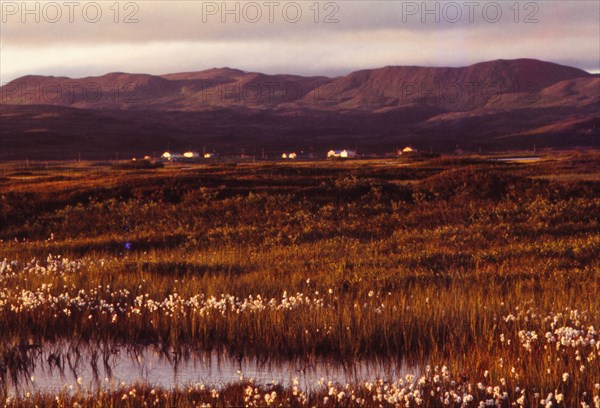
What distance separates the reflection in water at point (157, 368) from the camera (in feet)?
28.6

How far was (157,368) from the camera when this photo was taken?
9445mm

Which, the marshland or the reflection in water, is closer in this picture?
the marshland

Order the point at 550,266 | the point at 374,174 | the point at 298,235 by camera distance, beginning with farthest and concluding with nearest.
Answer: the point at 374,174, the point at 298,235, the point at 550,266

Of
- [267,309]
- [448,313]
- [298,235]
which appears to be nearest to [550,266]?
[448,313]

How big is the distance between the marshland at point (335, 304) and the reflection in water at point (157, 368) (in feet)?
0.18

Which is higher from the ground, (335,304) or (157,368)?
(335,304)

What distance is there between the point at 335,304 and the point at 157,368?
3.49 metres

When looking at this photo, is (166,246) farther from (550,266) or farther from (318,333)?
(318,333)

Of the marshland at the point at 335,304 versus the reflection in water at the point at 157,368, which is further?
the reflection in water at the point at 157,368

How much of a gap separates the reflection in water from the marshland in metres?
0.05

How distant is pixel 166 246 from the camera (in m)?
23.0

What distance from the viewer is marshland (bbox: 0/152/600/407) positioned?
7.66m

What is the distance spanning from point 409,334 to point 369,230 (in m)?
13.6

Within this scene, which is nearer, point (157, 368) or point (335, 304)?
point (157, 368)
